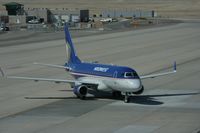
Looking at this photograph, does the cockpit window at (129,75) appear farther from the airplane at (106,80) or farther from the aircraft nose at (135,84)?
the aircraft nose at (135,84)

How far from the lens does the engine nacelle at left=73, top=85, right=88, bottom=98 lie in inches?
1778

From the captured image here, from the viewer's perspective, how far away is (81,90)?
45281 millimetres

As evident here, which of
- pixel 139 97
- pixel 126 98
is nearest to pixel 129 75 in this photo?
pixel 126 98

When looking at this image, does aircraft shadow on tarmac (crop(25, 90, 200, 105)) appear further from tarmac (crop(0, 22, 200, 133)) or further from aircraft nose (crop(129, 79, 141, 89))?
aircraft nose (crop(129, 79, 141, 89))

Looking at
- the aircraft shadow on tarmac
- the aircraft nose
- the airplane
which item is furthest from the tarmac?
the aircraft nose

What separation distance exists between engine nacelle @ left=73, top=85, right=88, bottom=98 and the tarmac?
545 millimetres

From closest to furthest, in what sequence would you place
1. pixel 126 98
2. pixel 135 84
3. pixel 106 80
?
1. pixel 135 84
2. pixel 126 98
3. pixel 106 80

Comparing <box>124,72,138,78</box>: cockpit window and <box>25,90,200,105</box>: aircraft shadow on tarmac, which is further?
<box>25,90,200,105</box>: aircraft shadow on tarmac

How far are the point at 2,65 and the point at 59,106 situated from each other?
30.5m

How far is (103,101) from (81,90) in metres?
1.91

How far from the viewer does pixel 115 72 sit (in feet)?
144

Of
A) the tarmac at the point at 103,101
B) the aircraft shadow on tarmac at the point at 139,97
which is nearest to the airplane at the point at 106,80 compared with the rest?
the aircraft shadow on tarmac at the point at 139,97

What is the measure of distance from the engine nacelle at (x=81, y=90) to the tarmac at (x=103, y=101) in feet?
1.79

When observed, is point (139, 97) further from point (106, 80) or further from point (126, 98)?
point (106, 80)
